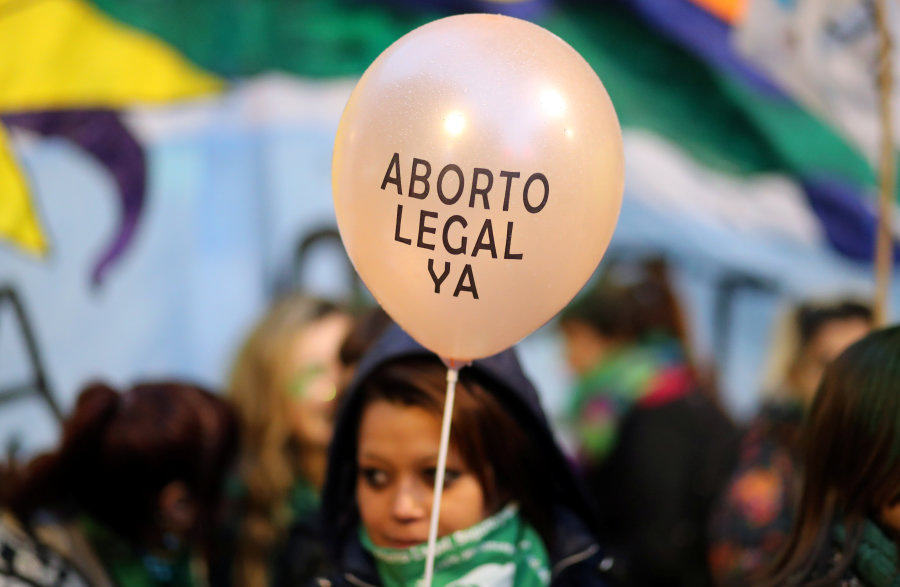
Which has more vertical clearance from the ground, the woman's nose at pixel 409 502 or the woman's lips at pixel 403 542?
the woman's nose at pixel 409 502

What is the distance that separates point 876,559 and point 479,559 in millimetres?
Result: 707

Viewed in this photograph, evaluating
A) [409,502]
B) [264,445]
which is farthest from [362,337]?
[264,445]

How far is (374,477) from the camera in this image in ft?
6.10

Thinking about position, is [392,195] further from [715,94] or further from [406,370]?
[715,94]

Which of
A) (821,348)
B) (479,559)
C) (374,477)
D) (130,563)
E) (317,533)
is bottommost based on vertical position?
(130,563)

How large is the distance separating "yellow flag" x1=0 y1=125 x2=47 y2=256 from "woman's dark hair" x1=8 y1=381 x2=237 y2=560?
0.81m

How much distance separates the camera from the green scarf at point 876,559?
5.28 ft

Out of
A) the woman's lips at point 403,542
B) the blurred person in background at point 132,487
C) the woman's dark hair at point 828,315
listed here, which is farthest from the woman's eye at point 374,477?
the woman's dark hair at point 828,315

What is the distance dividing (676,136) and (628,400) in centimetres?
140

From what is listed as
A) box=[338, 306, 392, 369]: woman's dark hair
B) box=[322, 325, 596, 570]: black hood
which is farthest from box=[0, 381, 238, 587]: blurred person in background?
box=[322, 325, 596, 570]: black hood

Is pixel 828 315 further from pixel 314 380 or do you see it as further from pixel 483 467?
pixel 483 467

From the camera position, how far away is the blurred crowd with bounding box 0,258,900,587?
1.76 m

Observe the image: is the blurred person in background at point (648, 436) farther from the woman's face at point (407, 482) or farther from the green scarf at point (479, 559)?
the woman's face at point (407, 482)

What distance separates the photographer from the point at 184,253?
3.68m
